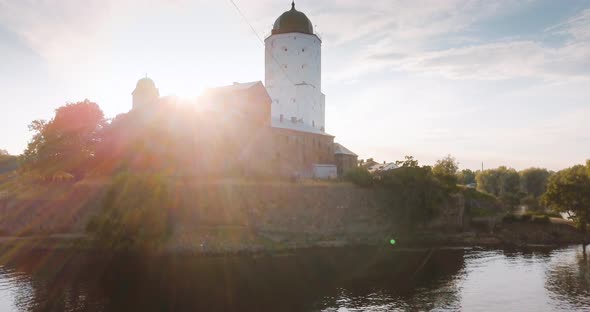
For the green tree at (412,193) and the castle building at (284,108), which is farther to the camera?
the castle building at (284,108)

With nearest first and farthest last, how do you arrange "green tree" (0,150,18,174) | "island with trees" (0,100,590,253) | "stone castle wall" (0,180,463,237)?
"island with trees" (0,100,590,253), "stone castle wall" (0,180,463,237), "green tree" (0,150,18,174)

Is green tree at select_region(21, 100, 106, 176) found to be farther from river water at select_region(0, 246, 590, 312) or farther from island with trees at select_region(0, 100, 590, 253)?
river water at select_region(0, 246, 590, 312)

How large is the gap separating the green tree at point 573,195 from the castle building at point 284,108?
2495 centimetres

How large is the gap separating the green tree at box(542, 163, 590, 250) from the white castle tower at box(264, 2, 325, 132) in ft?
95.2

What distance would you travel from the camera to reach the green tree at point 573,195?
4475cm

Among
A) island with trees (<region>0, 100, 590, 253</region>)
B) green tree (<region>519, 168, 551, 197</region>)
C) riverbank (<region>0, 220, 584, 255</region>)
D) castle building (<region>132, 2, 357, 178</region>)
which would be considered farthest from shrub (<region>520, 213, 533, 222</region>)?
green tree (<region>519, 168, 551, 197</region>)

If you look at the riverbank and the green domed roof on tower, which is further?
the green domed roof on tower

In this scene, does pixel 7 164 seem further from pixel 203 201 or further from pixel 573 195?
pixel 573 195

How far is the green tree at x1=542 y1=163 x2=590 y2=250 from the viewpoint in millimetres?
44750

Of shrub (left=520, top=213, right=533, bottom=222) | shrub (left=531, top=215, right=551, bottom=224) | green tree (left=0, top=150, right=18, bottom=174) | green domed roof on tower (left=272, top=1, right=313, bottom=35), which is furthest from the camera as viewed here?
green tree (left=0, top=150, right=18, bottom=174)

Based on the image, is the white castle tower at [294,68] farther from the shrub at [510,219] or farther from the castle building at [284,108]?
the shrub at [510,219]

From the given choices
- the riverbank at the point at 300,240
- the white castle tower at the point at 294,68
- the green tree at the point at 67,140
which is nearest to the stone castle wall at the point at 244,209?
the riverbank at the point at 300,240

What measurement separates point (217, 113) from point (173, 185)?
9.34 metres

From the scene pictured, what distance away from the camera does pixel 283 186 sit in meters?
43.9
